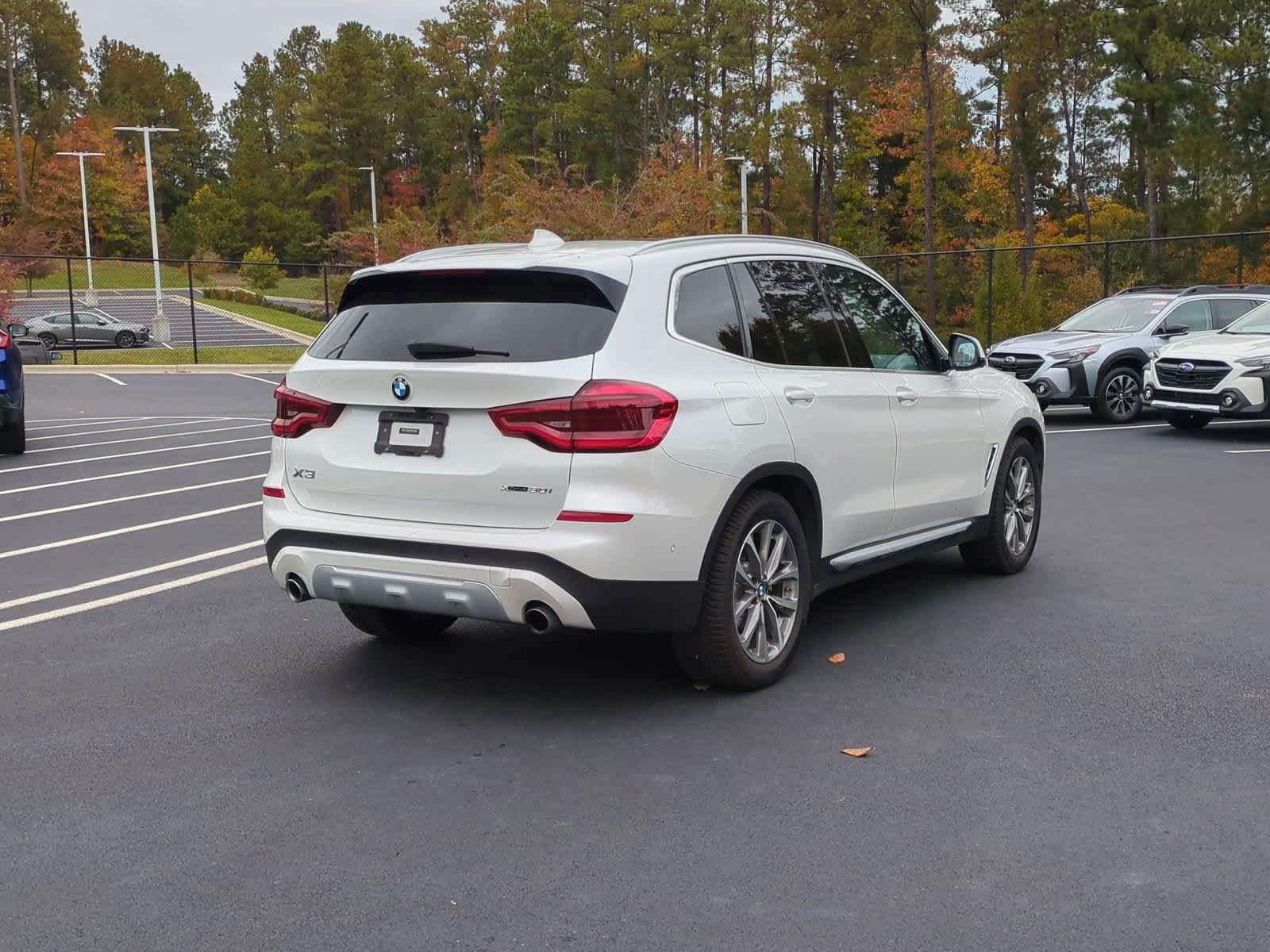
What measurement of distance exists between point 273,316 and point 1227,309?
4402 cm

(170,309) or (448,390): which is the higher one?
(170,309)

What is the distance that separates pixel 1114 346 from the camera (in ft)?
56.5

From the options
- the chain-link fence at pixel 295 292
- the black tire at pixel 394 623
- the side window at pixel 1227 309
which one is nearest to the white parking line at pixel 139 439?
the black tire at pixel 394 623

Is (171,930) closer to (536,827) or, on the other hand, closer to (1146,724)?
(536,827)

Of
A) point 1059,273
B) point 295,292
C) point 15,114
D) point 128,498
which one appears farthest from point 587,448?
point 15,114

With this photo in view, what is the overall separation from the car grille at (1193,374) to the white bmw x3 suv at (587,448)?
10490mm

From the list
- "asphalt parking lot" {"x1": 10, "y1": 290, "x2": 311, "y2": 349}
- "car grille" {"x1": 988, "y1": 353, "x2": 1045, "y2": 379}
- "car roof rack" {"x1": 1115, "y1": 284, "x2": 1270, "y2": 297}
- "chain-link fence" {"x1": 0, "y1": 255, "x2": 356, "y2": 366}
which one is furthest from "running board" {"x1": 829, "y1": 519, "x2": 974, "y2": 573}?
"asphalt parking lot" {"x1": 10, "y1": 290, "x2": 311, "y2": 349}

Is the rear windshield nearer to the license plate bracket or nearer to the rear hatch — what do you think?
the rear hatch

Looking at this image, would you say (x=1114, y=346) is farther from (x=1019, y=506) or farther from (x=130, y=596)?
(x=130, y=596)

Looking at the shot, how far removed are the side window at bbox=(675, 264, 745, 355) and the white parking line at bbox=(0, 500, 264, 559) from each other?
4.95m

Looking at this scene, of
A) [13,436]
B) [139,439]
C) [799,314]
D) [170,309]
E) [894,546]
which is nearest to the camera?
[799,314]

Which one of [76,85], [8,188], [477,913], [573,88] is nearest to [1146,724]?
[477,913]

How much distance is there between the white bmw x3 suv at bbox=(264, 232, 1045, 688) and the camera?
4891 mm

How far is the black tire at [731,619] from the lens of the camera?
522 centimetres
